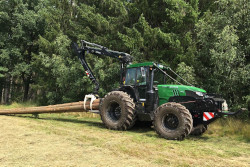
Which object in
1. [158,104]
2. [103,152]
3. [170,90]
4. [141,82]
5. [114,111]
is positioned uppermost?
[141,82]

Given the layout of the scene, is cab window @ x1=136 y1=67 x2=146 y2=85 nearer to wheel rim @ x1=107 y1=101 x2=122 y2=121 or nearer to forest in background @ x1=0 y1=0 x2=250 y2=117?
wheel rim @ x1=107 y1=101 x2=122 y2=121

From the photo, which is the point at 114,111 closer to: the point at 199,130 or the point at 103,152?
the point at 199,130

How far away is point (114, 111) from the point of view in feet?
31.3

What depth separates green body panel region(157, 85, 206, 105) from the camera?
8016 millimetres

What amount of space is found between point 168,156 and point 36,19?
23707 mm

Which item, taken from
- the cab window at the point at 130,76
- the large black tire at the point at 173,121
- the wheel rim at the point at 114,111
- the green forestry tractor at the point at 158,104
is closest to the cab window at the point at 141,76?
A: the green forestry tractor at the point at 158,104

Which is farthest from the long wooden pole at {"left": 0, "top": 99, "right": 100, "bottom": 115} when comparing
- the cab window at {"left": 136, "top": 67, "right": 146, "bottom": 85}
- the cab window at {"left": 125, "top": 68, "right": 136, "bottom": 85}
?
the cab window at {"left": 136, "top": 67, "right": 146, "bottom": 85}

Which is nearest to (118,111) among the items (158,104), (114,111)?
(114,111)

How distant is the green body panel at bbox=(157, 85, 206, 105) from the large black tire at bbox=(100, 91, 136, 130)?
3.65ft

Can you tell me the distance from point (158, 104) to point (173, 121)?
132cm

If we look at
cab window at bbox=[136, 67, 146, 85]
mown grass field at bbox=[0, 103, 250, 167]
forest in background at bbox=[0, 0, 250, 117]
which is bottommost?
mown grass field at bbox=[0, 103, 250, 167]

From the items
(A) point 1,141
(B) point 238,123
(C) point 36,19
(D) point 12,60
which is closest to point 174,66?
(B) point 238,123

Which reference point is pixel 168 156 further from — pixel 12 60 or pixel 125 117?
pixel 12 60

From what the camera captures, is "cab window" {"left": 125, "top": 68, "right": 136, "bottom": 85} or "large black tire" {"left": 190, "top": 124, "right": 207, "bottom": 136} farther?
"cab window" {"left": 125, "top": 68, "right": 136, "bottom": 85}
